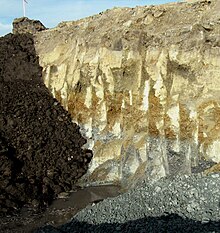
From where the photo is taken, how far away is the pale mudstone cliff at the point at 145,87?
607 inches

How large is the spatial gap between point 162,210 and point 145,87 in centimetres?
711

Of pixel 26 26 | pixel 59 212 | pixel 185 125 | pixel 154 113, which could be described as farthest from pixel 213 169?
pixel 26 26

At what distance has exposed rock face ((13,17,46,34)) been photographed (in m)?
26.5

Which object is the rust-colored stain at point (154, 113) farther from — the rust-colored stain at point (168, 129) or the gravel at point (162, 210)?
the gravel at point (162, 210)

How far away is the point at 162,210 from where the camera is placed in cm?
1176

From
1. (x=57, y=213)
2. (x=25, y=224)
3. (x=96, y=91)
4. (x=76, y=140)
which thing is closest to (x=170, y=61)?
(x=96, y=91)

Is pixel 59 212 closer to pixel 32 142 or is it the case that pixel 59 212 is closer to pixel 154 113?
pixel 32 142

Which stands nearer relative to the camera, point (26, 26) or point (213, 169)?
point (213, 169)

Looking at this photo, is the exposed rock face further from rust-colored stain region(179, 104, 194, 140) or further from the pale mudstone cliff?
rust-colored stain region(179, 104, 194, 140)

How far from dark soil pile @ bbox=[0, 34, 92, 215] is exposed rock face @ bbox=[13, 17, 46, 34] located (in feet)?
12.6

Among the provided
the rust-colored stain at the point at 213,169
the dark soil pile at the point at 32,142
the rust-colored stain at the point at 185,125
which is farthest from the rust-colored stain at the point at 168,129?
the dark soil pile at the point at 32,142

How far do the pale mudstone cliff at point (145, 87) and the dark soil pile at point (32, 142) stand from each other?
30.9 inches

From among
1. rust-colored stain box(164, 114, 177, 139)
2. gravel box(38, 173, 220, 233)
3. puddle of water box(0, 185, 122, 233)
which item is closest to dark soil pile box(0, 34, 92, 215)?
puddle of water box(0, 185, 122, 233)

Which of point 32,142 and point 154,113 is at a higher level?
point 154,113
